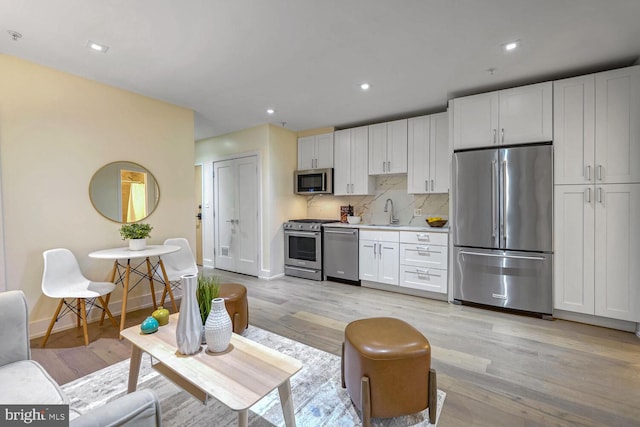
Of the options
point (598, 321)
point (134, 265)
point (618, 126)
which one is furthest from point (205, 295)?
point (618, 126)

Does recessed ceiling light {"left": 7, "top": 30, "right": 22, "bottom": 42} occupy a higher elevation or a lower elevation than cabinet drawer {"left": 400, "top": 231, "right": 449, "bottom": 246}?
higher

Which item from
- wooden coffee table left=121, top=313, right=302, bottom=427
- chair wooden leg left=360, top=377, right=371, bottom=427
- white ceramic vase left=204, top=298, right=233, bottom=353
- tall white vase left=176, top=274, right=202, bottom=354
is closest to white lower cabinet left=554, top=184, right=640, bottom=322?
chair wooden leg left=360, top=377, right=371, bottom=427

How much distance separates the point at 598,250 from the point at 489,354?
1610 mm

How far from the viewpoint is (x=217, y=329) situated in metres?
1.47

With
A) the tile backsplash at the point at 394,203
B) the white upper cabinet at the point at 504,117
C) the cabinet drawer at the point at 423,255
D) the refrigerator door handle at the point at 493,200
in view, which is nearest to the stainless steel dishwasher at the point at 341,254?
the tile backsplash at the point at 394,203

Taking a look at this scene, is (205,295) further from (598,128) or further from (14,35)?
(598,128)

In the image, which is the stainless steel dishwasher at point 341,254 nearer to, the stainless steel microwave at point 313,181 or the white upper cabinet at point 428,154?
the stainless steel microwave at point 313,181

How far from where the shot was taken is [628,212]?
8.77ft

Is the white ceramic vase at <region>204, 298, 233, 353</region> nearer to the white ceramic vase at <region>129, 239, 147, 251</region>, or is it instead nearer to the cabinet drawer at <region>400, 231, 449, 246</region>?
the white ceramic vase at <region>129, 239, 147, 251</region>

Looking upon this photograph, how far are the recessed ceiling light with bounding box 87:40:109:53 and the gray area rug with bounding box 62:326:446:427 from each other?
2.53m

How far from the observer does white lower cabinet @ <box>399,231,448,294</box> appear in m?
3.64

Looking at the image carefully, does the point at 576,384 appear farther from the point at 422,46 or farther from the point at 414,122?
the point at 414,122

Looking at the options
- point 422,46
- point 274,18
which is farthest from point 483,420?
point 274,18

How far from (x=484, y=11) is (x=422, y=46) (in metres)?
0.52
